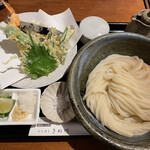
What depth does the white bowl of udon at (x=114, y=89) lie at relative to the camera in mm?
1207

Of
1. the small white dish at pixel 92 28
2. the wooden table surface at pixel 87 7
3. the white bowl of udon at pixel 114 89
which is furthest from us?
the wooden table surface at pixel 87 7

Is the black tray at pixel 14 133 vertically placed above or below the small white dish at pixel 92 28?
below

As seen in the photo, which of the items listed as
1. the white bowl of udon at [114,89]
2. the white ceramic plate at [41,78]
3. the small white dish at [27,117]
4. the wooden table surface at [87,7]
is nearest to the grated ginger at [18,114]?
the small white dish at [27,117]

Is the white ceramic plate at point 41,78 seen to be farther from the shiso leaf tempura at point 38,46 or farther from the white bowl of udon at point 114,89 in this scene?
the white bowl of udon at point 114,89

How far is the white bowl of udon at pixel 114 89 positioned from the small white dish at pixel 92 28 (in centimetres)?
43

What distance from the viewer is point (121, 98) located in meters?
1.33

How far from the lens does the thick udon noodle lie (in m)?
Answer: 1.29

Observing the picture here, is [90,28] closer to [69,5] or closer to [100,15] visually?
[100,15]

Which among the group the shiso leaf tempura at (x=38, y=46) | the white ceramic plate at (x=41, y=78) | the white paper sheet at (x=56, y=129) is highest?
the shiso leaf tempura at (x=38, y=46)

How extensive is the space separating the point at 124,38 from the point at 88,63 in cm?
40

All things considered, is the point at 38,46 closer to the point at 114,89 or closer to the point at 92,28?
the point at 92,28

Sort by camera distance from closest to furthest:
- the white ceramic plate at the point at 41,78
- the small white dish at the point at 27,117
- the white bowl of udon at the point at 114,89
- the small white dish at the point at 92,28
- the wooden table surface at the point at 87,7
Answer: the white bowl of udon at the point at 114,89 → the small white dish at the point at 27,117 → the white ceramic plate at the point at 41,78 → the small white dish at the point at 92,28 → the wooden table surface at the point at 87,7

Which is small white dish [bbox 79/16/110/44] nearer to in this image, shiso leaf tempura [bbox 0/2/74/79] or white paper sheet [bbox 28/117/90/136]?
shiso leaf tempura [bbox 0/2/74/79]

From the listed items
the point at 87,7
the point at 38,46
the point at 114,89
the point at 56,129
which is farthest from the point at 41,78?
the point at 87,7
